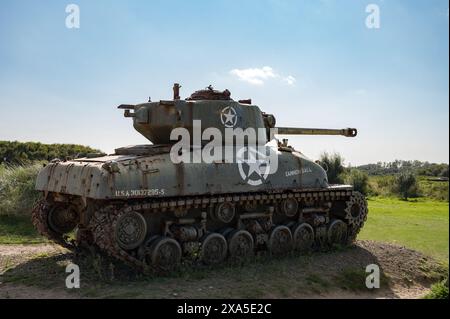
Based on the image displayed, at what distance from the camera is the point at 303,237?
1262cm

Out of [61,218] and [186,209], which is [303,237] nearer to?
[186,209]

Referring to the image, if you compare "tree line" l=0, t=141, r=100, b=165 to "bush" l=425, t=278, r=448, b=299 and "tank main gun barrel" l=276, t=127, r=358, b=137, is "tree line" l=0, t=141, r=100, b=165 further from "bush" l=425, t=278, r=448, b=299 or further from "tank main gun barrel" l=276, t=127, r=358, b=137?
"bush" l=425, t=278, r=448, b=299

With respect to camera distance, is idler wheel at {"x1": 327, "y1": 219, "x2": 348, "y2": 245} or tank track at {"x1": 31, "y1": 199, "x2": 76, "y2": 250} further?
idler wheel at {"x1": 327, "y1": 219, "x2": 348, "y2": 245}

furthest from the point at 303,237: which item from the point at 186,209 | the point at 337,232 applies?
the point at 186,209

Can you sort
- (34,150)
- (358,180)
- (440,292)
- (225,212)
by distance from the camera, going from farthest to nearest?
(34,150) → (358,180) → (225,212) → (440,292)

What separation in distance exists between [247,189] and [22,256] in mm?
5912

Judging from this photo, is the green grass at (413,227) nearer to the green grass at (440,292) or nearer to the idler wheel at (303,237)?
the idler wheel at (303,237)

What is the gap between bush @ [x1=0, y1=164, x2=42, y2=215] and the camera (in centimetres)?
1734

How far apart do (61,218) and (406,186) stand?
68.2ft

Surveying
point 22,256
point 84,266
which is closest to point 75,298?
point 84,266

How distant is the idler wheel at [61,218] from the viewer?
39.0 feet

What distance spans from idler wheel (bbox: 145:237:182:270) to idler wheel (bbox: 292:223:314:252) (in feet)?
11.4

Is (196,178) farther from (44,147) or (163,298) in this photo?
(44,147)

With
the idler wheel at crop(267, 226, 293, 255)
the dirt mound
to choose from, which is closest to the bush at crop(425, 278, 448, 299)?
the dirt mound
